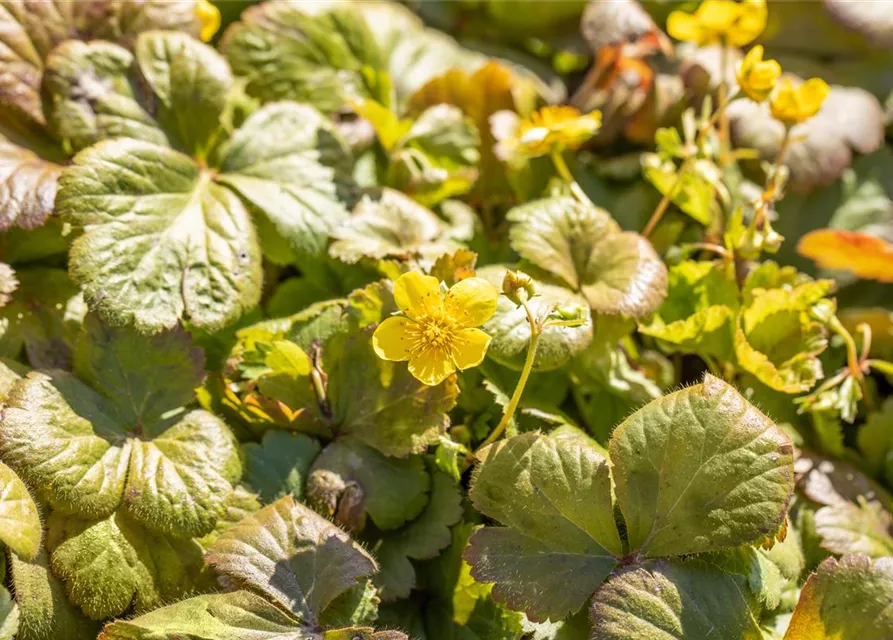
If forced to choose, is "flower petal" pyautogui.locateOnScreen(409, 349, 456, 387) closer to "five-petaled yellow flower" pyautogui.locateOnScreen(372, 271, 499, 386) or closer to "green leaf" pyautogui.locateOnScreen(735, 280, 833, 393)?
"five-petaled yellow flower" pyautogui.locateOnScreen(372, 271, 499, 386)

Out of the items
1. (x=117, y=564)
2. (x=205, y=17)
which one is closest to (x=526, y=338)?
(x=117, y=564)

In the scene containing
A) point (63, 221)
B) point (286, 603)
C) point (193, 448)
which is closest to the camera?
point (286, 603)

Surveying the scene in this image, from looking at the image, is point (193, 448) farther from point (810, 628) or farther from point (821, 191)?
point (821, 191)

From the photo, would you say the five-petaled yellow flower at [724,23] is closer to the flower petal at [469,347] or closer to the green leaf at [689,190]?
the green leaf at [689,190]

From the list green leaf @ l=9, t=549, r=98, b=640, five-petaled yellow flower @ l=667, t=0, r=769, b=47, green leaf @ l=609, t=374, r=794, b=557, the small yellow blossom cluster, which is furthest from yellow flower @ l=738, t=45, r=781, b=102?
green leaf @ l=9, t=549, r=98, b=640

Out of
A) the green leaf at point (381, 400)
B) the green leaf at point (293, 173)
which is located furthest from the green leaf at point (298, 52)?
the green leaf at point (381, 400)

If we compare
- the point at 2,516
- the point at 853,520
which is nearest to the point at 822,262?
the point at 853,520

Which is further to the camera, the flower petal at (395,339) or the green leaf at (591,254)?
the green leaf at (591,254)
